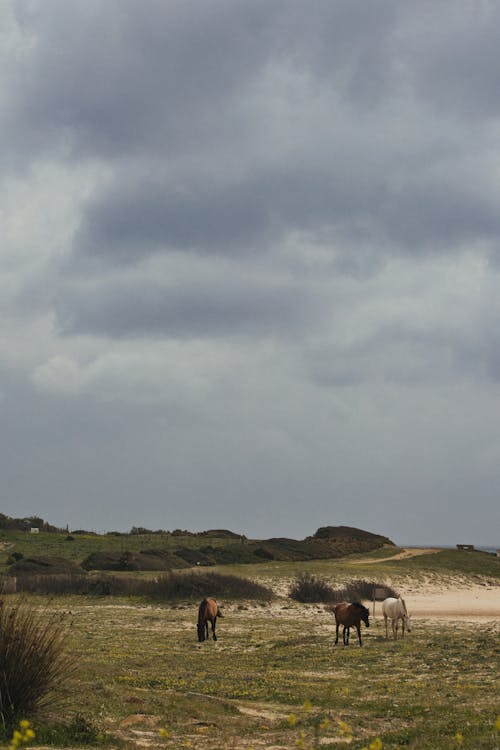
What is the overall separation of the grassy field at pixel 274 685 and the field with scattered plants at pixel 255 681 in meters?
0.04

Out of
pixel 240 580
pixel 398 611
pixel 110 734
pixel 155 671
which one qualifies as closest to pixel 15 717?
pixel 110 734

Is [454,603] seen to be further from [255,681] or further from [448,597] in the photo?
[255,681]

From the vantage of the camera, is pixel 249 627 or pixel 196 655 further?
pixel 249 627

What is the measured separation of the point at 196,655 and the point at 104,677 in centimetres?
584

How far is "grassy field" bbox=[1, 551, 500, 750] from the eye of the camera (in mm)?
11719

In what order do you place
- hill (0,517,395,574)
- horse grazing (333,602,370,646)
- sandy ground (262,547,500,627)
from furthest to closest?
1. hill (0,517,395,574)
2. sandy ground (262,547,500,627)
3. horse grazing (333,602,370,646)

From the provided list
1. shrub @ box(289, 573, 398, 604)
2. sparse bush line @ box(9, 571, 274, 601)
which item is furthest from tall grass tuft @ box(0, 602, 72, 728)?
shrub @ box(289, 573, 398, 604)

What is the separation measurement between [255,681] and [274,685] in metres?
0.71

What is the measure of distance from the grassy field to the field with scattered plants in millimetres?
37

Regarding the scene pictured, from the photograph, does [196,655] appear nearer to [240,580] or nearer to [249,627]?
[249,627]

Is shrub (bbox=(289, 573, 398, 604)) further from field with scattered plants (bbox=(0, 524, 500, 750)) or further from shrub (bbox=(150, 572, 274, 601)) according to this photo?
field with scattered plants (bbox=(0, 524, 500, 750))

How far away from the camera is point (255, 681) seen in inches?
682

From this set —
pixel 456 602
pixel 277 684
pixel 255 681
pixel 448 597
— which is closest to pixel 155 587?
pixel 456 602

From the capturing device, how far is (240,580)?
1606 inches
